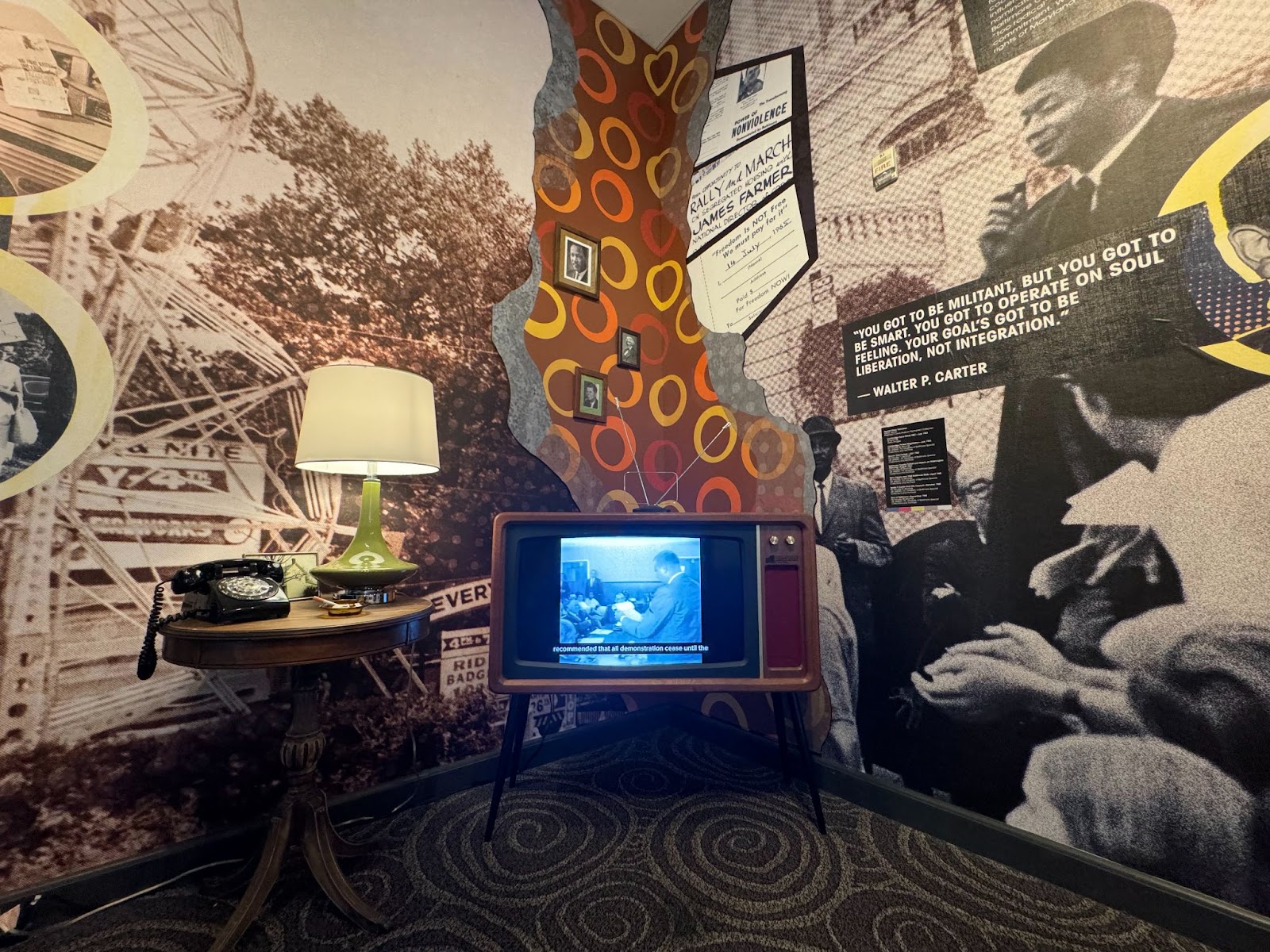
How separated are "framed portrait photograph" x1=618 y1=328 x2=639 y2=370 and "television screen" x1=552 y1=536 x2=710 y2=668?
0.97 m

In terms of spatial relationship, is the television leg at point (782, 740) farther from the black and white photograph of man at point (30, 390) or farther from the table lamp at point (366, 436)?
the black and white photograph of man at point (30, 390)

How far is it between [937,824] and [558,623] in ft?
3.77

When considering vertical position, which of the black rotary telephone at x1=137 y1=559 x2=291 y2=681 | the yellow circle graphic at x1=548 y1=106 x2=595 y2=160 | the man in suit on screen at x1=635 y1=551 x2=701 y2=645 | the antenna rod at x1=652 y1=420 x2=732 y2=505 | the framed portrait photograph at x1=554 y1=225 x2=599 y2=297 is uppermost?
the yellow circle graphic at x1=548 y1=106 x2=595 y2=160

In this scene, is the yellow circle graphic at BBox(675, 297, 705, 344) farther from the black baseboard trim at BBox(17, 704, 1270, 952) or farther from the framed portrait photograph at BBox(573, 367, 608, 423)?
the black baseboard trim at BBox(17, 704, 1270, 952)

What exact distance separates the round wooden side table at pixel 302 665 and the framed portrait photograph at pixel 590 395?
3.25 ft

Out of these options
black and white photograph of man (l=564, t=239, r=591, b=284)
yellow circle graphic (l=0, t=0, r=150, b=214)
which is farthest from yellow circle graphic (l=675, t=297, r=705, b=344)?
yellow circle graphic (l=0, t=0, r=150, b=214)

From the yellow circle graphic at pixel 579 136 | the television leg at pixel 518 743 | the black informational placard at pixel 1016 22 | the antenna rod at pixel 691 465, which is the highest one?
the yellow circle graphic at pixel 579 136

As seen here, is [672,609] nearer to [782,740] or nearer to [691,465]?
[782,740]

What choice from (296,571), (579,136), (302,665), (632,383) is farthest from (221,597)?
(579,136)

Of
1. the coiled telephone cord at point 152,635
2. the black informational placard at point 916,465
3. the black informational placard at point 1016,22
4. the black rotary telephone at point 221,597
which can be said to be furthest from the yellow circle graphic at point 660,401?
the coiled telephone cord at point 152,635

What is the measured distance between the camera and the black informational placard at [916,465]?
1498mm

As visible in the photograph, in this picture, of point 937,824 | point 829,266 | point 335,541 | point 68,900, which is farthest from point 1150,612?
point 68,900

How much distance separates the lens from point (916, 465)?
155 centimetres

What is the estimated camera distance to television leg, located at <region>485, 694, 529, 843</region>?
1.44m
